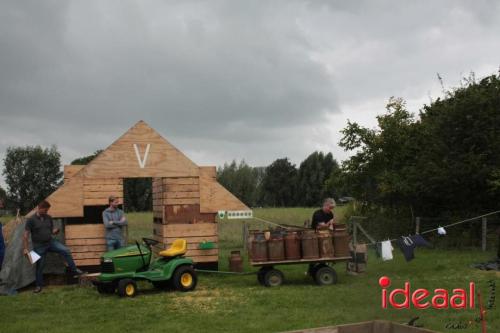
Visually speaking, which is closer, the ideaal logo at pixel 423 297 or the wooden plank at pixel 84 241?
the ideaal logo at pixel 423 297

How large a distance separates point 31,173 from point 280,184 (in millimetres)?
31808

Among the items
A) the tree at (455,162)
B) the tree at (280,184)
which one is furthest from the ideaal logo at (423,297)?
the tree at (280,184)

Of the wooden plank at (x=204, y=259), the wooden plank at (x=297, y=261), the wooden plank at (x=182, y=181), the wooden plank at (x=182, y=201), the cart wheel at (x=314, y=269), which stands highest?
the wooden plank at (x=182, y=181)

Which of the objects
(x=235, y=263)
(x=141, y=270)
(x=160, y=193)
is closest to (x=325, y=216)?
(x=235, y=263)

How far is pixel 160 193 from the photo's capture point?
43.9ft

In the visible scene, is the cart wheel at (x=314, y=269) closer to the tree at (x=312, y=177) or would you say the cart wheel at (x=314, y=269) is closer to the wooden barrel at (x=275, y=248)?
the wooden barrel at (x=275, y=248)

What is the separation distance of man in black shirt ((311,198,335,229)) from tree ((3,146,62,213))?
54721 millimetres

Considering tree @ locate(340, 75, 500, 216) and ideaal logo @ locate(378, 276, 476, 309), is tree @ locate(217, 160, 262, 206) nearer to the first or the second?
tree @ locate(340, 75, 500, 216)

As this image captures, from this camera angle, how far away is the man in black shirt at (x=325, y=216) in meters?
11.4

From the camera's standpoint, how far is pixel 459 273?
1162cm

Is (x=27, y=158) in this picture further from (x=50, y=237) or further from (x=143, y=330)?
(x=143, y=330)

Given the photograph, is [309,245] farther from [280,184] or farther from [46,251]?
[280,184]

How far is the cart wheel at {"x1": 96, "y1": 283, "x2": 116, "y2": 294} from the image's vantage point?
10.3 m

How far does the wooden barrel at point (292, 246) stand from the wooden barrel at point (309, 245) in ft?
0.37
